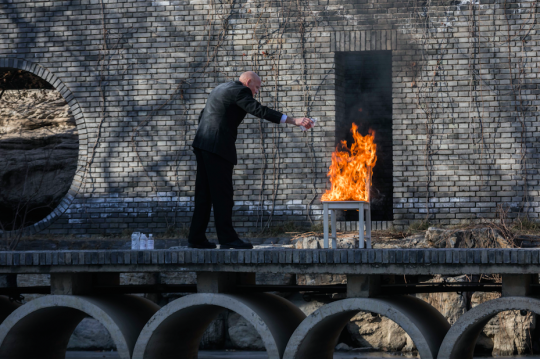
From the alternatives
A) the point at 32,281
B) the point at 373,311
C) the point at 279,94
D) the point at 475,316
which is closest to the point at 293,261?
the point at 373,311

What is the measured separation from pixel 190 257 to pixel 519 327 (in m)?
4.69

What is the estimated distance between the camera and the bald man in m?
5.85

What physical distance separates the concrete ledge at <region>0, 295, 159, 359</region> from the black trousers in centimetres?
86

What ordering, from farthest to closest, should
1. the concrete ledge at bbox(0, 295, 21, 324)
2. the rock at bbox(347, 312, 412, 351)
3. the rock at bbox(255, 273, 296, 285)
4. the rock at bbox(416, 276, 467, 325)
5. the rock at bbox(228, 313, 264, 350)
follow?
the rock at bbox(228, 313, 264, 350) → the rock at bbox(255, 273, 296, 285) → the rock at bbox(347, 312, 412, 351) → the rock at bbox(416, 276, 467, 325) → the concrete ledge at bbox(0, 295, 21, 324)

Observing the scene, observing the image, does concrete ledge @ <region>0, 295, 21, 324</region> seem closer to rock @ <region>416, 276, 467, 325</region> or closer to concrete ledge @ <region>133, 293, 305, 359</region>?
concrete ledge @ <region>133, 293, 305, 359</region>

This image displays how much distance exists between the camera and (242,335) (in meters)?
8.98

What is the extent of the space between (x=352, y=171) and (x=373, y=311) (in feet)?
11.0

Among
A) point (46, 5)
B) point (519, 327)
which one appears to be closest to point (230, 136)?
point (519, 327)

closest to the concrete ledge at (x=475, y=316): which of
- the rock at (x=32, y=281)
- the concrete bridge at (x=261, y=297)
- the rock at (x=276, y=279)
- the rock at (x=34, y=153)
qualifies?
the concrete bridge at (x=261, y=297)

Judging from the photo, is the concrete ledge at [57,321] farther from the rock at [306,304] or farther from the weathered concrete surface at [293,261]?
the rock at [306,304]

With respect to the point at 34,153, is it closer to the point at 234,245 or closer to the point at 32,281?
the point at 32,281

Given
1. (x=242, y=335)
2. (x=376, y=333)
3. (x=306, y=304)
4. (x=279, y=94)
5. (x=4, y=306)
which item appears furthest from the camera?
(x=279, y=94)

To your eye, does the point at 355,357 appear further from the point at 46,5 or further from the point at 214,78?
the point at 46,5

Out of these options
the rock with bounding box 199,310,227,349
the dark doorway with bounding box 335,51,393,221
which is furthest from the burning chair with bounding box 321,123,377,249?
the rock with bounding box 199,310,227,349
